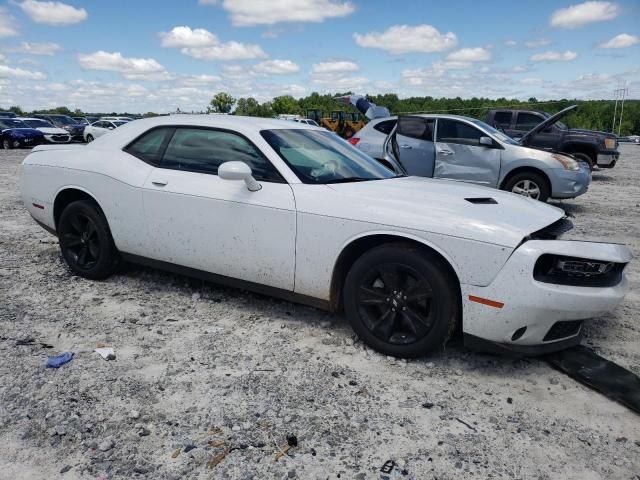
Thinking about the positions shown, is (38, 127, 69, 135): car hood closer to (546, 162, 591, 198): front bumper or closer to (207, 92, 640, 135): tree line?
(546, 162, 591, 198): front bumper

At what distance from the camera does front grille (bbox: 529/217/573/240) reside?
9.75 ft

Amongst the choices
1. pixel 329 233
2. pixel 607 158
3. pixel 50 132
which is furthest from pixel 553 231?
pixel 50 132

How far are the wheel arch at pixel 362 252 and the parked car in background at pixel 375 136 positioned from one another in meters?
5.74

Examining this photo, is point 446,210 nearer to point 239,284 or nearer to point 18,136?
point 239,284

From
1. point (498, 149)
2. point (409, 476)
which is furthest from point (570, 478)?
point (498, 149)

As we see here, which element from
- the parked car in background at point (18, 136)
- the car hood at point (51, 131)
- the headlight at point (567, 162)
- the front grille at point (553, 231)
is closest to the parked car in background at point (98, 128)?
the car hood at point (51, 131)

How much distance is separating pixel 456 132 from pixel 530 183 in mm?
1534

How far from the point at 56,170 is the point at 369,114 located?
676 cm

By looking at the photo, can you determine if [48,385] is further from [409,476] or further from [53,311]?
[409,476]

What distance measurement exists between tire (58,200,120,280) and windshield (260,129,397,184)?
5.79ft

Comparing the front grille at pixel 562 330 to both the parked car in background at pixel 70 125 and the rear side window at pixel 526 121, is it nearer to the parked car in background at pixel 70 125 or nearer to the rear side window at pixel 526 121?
the rear side window at pixel 526 121

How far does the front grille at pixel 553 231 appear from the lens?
297cm

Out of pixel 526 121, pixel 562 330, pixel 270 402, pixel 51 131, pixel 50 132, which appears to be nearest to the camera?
pixel 270 402

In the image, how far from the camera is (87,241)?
4555 mm
